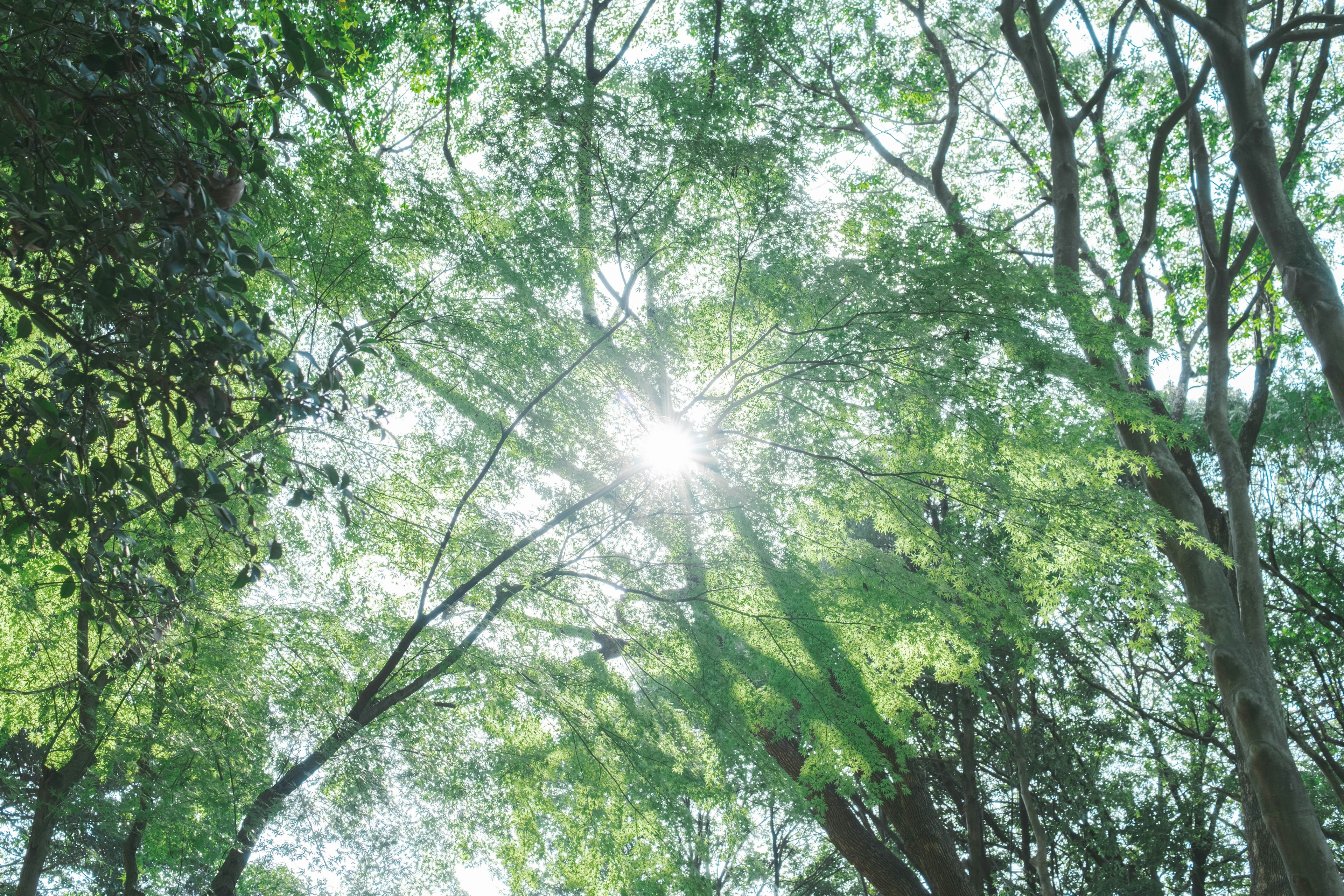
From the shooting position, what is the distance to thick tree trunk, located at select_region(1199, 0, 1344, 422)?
13.3 feet

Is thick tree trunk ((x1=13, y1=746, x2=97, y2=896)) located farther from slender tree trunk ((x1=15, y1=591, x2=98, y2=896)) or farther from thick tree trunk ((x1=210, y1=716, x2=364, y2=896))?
→ thick tree trunk ((x1=210, y1=716, x2=364, y2=896))

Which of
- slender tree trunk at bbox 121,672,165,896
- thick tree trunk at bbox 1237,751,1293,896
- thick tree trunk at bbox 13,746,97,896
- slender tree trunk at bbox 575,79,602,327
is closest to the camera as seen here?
slender tree trunk at bbox 121,672,165,896

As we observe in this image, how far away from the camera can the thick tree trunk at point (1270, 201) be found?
404cm

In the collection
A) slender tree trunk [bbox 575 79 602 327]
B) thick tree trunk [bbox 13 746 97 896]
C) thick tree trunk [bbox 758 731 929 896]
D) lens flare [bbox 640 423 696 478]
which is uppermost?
slender tree trunk [bbox 575 79 602 327]

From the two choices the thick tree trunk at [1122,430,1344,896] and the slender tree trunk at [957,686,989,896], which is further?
the slender tree trunk at [957,686,989,896]

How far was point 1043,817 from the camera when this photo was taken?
10.2 m

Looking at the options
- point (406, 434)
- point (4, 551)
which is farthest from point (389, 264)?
point (4, 551)

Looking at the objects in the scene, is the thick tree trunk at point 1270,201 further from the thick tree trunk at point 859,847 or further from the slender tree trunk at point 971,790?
the slender tree trunk at point 971,790

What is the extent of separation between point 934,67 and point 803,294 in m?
5.55

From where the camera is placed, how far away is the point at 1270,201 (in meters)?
4.59

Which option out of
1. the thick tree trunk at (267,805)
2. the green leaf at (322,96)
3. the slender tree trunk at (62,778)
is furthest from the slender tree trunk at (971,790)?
the green leaf at (322,96)

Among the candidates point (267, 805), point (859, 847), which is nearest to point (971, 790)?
point (859, 847)

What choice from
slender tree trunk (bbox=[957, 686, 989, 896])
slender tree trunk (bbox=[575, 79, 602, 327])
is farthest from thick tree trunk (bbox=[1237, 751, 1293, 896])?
slender tree trunk (bbox=[575, 79, 602, 327])

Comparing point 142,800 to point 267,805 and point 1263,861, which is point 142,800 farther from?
point 1263,861
